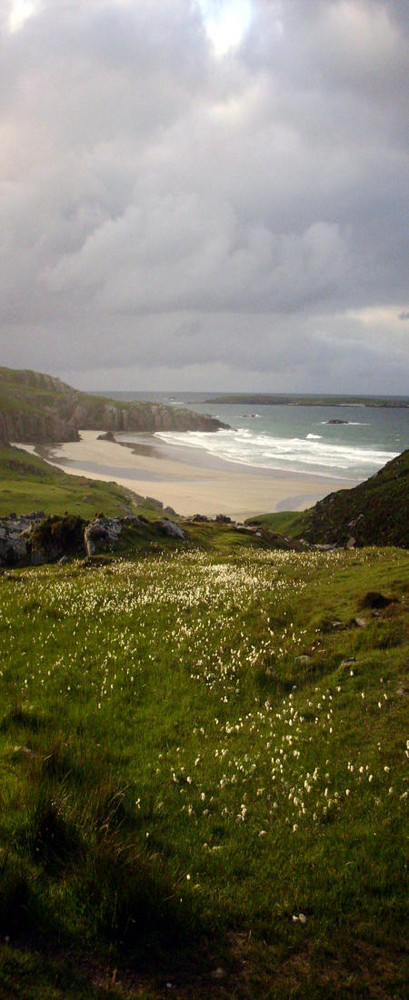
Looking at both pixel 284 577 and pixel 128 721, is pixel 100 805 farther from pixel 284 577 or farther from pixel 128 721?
pixel 284 577

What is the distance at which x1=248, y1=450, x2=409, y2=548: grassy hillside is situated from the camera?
4600 centimetres

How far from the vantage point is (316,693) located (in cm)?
1064

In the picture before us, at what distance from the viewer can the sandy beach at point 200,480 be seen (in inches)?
3615

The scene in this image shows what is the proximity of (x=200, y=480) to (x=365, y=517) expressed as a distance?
232 ft

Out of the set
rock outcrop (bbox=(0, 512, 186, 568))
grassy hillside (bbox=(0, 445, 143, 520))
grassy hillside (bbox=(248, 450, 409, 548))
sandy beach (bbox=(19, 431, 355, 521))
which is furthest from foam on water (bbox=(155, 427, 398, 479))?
rock outcrop (bbox=(0, 512, 186, 568))

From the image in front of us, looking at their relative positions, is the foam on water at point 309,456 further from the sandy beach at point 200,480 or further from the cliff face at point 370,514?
the cliff face at point 370,514

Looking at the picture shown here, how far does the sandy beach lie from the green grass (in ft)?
221

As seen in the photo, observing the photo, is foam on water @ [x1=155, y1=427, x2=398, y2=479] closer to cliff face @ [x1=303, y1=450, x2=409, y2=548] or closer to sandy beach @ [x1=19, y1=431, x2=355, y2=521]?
sandy beach @ [x1=19, y1=431, x2=355, y2=521]

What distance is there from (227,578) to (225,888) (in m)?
15.0

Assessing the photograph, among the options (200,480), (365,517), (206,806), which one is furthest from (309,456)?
(206,806)

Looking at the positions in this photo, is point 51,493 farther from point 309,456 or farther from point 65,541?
point 309,456

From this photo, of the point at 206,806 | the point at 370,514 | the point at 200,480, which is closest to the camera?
the point at 206,806

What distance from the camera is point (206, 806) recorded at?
24.0ft

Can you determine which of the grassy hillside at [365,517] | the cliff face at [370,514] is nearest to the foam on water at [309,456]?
the grassy hillside at [365,517]
